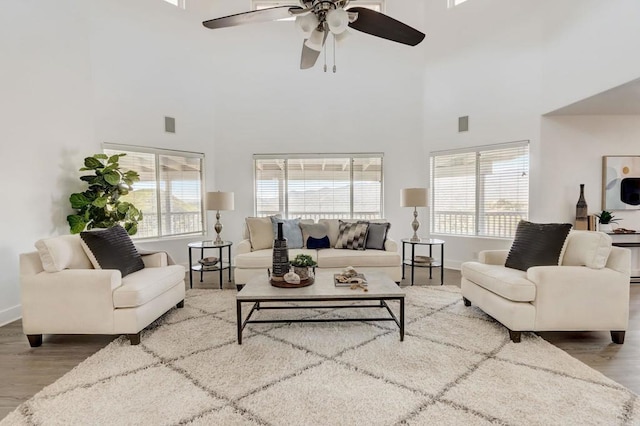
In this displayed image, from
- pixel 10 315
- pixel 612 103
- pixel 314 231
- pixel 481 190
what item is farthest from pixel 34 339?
pixel 612 103

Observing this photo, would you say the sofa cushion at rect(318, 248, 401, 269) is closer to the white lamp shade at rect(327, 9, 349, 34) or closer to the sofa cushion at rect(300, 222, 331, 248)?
the sofa cushion at rect(300, 222, 331, 248)

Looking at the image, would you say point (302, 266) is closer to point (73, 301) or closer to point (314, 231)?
point (314, 231)

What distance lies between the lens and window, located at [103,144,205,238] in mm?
4941

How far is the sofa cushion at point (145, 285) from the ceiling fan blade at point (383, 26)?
285 centimetres

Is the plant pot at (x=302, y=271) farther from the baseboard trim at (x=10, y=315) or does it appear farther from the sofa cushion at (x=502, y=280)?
the baseboard trim at (x=10, y=315)

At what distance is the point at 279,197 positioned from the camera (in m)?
5.84

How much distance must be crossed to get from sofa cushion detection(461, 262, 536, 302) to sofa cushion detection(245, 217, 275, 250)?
252 centimetres

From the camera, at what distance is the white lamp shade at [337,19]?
2.41 metres

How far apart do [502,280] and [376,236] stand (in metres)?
1.89

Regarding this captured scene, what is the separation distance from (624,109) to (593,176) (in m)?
0.93

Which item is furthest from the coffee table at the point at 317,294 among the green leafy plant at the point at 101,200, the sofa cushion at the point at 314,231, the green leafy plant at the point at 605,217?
the green leafy plant at the point at 605,217

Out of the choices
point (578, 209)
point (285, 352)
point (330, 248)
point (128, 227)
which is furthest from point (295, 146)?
point (578, 209)

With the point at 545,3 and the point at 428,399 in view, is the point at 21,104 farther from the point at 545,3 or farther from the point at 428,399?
the point at 545,3

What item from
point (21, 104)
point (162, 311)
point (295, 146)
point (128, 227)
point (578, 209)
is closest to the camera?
point (162, 311)
